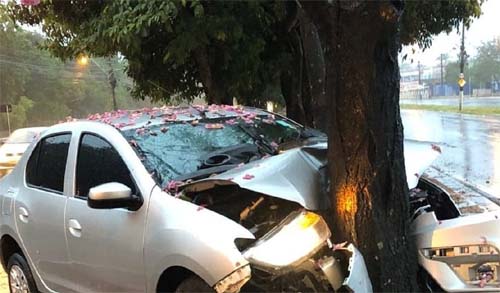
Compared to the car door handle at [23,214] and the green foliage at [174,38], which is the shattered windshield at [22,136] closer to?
the green foliage at [174,38]

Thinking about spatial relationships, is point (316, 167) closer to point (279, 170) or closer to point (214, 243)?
point (279, 170)

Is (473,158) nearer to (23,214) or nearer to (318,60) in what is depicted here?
(318,60)

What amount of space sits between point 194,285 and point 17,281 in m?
2.61

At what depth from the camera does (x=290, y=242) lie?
3.10 m

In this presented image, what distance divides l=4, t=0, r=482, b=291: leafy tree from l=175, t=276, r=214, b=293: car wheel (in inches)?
40.6

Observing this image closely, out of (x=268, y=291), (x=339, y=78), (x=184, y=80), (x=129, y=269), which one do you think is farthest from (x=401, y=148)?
(x=184, y=80)

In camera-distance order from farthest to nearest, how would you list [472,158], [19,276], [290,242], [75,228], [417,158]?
[472,158], [19,276], [417,158], [75,228], [290,242]

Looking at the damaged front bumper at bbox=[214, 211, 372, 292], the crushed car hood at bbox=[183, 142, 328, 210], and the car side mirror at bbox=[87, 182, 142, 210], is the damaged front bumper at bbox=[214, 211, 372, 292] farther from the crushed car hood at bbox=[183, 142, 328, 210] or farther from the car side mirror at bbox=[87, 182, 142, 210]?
the car side mirror at bbox=[87, 182, 142, 210]

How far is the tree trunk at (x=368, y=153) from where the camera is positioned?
364cm

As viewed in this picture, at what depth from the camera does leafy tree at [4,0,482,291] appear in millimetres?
3650

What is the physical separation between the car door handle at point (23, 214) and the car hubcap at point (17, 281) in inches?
20.9

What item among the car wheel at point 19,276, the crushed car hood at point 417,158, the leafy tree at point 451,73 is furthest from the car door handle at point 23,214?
the leafy tree at point 451,73

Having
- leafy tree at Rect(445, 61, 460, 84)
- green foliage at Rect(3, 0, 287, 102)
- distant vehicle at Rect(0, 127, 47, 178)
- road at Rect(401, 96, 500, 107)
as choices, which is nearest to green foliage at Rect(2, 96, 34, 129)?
distant vehicle at Rect(0, 127, 47, 178)

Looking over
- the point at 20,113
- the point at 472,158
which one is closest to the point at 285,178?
the point at 472,158
